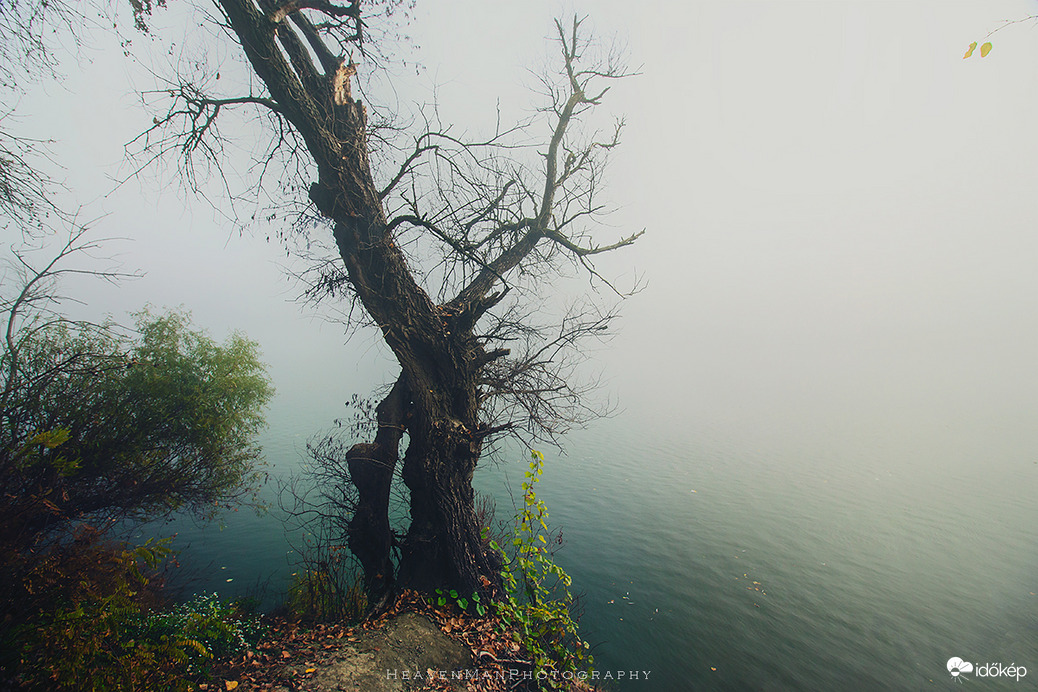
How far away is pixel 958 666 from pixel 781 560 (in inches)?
186

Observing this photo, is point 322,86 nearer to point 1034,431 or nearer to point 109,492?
point 109,492

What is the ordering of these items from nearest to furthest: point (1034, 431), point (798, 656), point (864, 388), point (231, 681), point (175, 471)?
1. point (231, 681)
2. point (798, 656)
3. point (175, 471)
4. point (1034, 431)
5. point (864, 388)

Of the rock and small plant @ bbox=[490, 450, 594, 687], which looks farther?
small plant @ bbox=[490, 450, 594, 687]

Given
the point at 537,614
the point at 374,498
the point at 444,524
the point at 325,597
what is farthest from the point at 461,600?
the point at 325,597

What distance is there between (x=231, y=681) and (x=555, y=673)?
9.93 ft

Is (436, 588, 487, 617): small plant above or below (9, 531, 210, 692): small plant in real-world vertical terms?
below

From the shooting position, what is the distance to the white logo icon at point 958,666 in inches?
314

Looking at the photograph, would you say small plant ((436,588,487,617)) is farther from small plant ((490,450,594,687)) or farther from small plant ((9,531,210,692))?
small plant ((9,531,210,692))

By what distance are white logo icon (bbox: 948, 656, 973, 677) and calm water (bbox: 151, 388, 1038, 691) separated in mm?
136

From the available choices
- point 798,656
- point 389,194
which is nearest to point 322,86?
point 389,194

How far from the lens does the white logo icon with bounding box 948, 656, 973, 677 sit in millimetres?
7980

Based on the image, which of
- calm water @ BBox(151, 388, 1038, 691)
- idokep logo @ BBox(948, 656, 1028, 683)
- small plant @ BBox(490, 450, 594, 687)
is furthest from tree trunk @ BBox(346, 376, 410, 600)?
idokep logo @ BBox(948, 656, 1028, 683)

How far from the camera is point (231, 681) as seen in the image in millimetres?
3488

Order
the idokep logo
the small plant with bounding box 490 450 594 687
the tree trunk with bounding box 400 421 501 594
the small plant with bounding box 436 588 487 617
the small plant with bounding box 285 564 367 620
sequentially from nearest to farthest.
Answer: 1. the small plant with bounding box 490 450 594 687
2. the small plant with bounding box 436 588 487 617
3. the tree trunk with bounding box 400 421 501 594
4. the small plant with bounding box 285 564 367 620
5. the idokep logo
